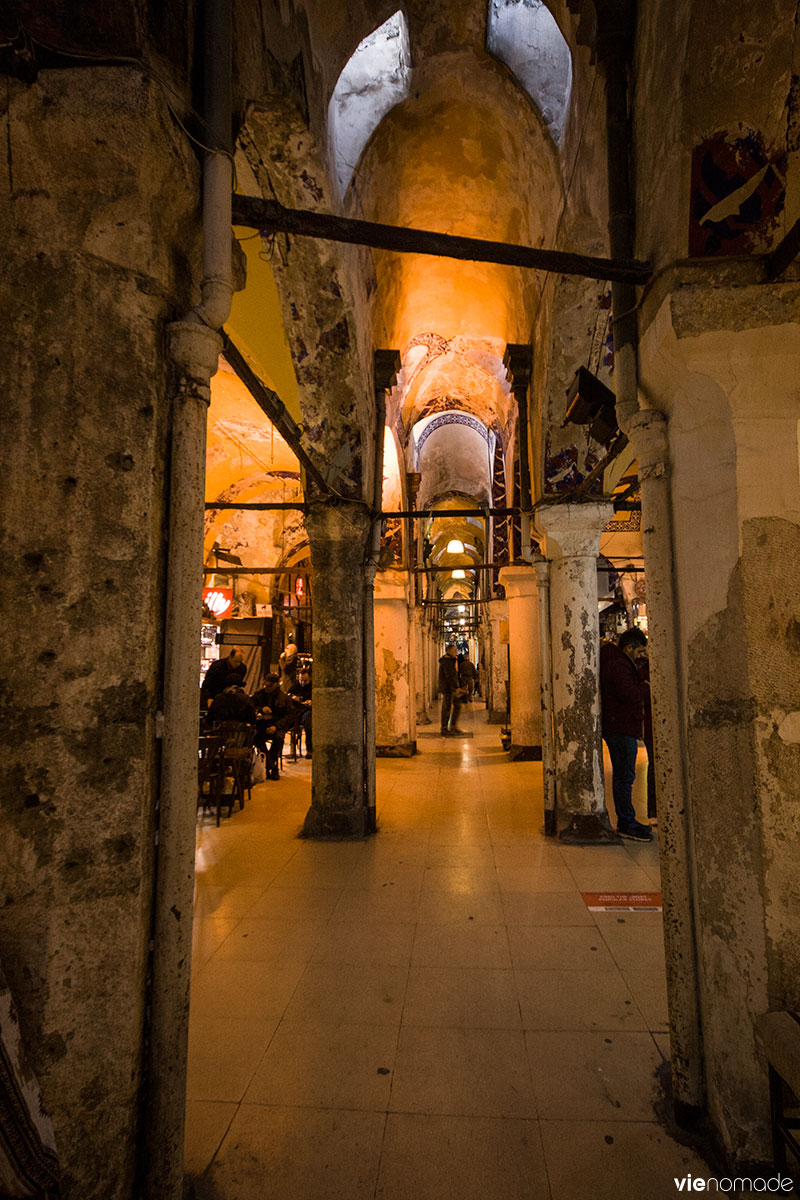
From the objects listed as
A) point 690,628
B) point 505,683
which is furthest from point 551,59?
point 505,683

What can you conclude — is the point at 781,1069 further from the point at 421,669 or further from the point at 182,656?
the point at 421,669

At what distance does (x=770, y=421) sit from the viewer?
2.29 m

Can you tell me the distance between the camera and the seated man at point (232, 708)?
25.8ft

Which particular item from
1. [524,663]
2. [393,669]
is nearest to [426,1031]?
[524,663]

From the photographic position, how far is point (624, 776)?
6.25 meters

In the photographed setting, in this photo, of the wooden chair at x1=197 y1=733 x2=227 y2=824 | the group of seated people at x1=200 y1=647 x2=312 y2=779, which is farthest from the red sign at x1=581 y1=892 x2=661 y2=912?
the group of seated people at x1=200 y1=647 x2=312 y2=779

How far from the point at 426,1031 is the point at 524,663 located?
8.06 meters

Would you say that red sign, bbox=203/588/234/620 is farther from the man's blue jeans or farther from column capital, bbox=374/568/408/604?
the man's blue jeans

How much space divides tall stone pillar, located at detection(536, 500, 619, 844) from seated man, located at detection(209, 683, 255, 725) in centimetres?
399

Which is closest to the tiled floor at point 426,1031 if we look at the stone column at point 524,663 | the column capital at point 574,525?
the column capital at point 574,525

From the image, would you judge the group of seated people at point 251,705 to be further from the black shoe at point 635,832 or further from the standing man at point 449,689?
the black shoe at point 635,832

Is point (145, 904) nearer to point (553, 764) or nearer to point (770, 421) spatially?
point (770, 421)

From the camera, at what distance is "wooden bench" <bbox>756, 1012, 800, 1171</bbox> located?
5.92ft

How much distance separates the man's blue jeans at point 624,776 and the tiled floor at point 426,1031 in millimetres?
646
